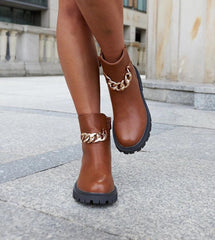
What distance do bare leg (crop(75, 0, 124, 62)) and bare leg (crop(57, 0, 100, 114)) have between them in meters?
0.07

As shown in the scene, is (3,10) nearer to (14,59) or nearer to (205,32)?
(14,59)

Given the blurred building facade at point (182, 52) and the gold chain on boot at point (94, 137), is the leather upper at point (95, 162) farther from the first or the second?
the blurred building facade at point (182, 52)

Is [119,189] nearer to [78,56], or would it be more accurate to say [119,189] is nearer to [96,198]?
[96,198]

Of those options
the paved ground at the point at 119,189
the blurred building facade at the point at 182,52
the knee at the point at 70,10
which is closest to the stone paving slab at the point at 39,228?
the paved ground at the point at 119,189

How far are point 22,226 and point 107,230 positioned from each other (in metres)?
0.19

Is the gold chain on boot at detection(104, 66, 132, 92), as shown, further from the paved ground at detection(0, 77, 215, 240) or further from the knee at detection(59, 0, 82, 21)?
the paved ground at detection(0, 77, 215, 240)

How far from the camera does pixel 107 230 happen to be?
35.6 inches

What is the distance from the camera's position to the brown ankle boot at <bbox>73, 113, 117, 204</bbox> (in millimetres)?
1101

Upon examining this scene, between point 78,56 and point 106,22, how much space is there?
142 millimetres

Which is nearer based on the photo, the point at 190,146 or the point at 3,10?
the point at 190,146

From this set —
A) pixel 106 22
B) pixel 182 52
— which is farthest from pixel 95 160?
pixel 182 52

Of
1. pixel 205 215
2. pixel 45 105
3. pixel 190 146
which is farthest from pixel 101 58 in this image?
pixel 45 105

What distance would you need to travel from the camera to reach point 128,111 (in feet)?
3.88

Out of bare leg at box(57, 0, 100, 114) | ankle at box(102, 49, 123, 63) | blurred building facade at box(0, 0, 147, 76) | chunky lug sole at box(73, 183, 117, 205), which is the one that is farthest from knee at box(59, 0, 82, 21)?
blurred building facade at box(0, 0, 147, 76)
